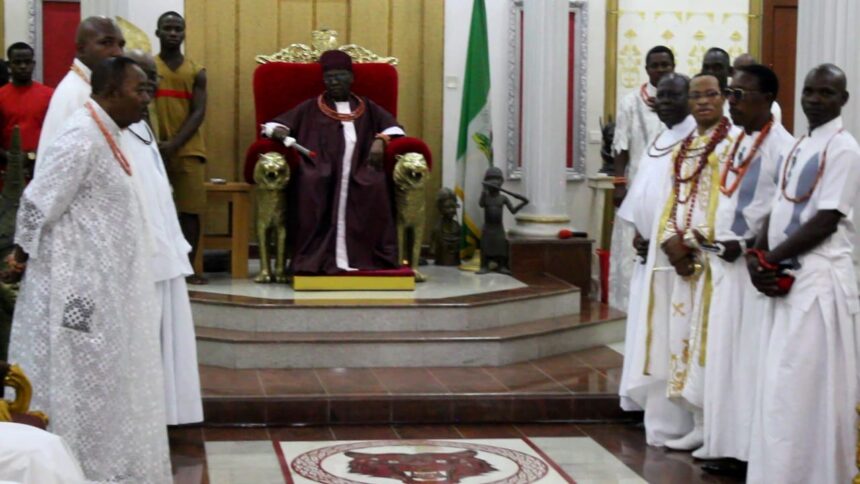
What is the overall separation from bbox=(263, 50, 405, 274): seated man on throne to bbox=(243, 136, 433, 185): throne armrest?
0.05m

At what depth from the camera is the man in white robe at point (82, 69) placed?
18.8 ft

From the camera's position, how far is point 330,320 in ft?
27.3

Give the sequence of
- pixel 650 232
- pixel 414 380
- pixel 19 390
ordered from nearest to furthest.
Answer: pixel 19 390, pixel 650 232, pixel 414 380

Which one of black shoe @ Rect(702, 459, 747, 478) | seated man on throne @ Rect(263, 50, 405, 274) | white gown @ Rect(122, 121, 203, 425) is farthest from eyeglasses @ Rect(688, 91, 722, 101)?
seated man on throne @ Rect(263, 50, 405, 274)

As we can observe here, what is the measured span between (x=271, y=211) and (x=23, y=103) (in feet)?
5.50

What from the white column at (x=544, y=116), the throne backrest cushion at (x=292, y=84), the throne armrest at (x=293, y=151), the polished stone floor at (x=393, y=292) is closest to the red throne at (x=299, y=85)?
the throne backrest cushion at (x=292, y=84)

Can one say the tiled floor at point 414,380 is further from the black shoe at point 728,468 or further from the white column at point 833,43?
the white column at point 833,43

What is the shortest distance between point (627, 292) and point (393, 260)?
1559 mm

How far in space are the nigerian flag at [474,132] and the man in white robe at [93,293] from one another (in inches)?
219

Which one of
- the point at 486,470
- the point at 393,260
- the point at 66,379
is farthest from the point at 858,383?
the point at 393,260

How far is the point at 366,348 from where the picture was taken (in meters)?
8.03

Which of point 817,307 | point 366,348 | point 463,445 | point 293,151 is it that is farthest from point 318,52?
point 817,307

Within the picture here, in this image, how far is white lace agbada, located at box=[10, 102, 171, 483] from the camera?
5043 mm

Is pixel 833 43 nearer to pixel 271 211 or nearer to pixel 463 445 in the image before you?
pixel 463 445
